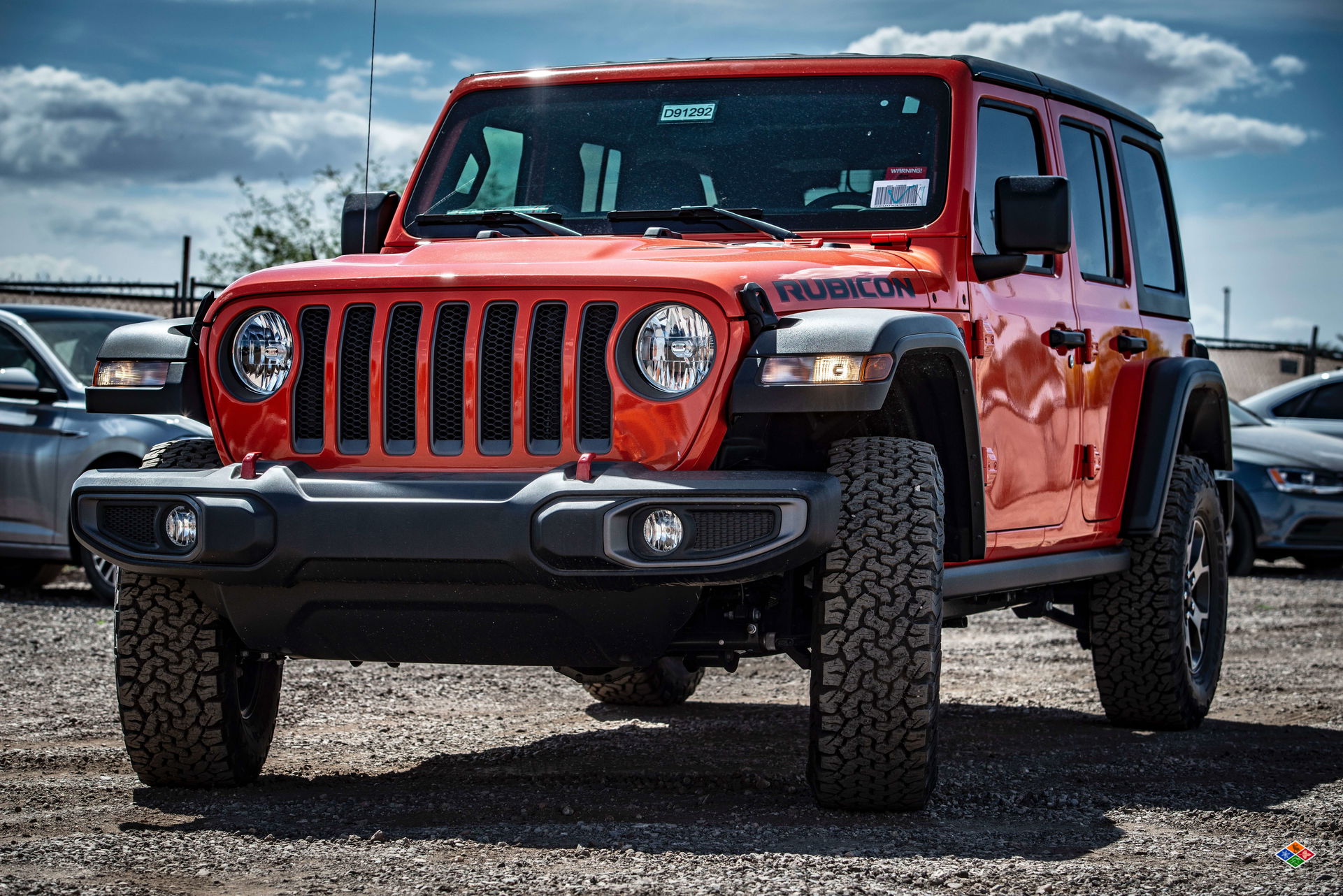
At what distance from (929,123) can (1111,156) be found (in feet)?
5.03

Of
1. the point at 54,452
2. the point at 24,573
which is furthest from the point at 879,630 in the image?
the point at 24,573

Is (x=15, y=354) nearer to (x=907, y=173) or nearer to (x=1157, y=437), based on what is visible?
(x=907, y=173)

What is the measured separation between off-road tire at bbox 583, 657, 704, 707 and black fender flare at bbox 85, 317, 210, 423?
247 centimetres

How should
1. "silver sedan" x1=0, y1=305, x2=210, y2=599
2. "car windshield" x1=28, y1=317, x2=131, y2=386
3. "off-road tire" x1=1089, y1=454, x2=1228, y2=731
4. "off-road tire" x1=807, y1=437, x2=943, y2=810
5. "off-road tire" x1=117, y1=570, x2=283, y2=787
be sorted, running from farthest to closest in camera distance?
"car windshield" x1=28, y1=317, x2=131, y2=386 → "silver sedan" x1=0, y1=305, x2=210, y2=599 → "off-road tire" x1=1089, y1=454, x2=1228, y2=731 → "off-road tire" x1=117, y1=570, x2=283, y2=787 → "off-road tire" x1=807, y1=437, x2=943, y2=810

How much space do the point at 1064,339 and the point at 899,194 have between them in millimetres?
850

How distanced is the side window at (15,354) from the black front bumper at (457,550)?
628cm

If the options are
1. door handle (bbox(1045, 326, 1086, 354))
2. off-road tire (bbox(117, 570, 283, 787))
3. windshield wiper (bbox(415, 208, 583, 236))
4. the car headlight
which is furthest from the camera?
the car headlight

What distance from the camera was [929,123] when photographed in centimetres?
534

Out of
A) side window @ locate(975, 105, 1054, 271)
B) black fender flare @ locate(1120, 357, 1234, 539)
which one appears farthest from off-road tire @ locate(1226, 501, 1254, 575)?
side window @ locate(975, 105, 1054, 271)

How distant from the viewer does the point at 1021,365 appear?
537cm

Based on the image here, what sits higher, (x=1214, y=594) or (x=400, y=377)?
(x=400, y=377)

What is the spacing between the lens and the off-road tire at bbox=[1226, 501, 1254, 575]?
40.8 feet

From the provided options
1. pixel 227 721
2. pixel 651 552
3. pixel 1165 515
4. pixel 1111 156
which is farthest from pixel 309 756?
pixel 1111 156

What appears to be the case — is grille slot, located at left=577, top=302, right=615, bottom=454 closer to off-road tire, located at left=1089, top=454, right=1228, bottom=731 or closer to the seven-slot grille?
the seven-slot grille
